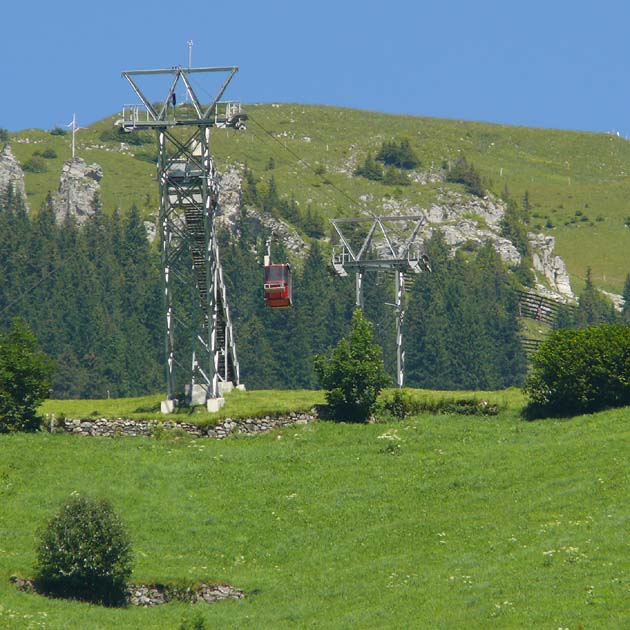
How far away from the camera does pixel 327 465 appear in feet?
263

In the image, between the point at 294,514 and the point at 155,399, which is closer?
the point at 294,514

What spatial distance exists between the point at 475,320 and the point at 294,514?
106 metres

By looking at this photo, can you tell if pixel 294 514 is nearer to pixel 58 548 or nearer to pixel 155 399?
pixel 58 548

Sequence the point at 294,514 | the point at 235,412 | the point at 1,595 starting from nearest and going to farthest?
the point at 1,595 → the point at 294,514 → the point at 235,412

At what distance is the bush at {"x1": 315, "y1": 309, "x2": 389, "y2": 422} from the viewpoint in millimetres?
88250

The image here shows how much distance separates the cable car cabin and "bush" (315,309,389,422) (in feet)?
25.1

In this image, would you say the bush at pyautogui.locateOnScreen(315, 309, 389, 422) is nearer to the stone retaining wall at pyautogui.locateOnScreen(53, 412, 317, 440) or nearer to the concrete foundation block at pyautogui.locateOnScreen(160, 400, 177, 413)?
the stone retaining wall at pyautogui.locateOnScreen(53, 412, 317, 440)

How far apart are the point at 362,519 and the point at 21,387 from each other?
22.1 meters

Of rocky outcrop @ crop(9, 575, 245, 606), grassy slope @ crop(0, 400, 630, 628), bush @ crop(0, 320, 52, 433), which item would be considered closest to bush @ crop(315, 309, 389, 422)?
grassy slope @ crop(0, 400, 630, 628)

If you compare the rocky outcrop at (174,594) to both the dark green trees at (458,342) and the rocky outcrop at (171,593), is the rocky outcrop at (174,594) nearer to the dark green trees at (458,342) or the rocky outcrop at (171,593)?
the rocky outcrop at (171,593)

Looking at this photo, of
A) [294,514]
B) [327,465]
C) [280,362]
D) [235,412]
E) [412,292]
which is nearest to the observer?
[294,514]

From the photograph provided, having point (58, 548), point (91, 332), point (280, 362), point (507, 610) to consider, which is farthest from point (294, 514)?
point (91, 332)

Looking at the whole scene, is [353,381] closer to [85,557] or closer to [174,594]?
[174,594]

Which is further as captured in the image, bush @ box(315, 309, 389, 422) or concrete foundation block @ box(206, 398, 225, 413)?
concrete foundation block @ box(206, 398, 225, 413)
